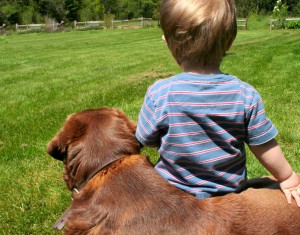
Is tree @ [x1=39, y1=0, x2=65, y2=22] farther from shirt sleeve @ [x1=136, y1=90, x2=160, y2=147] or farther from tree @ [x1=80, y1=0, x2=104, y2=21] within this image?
shirt sleeve @ [x1=136, y1=90, x2=160, y2=147]

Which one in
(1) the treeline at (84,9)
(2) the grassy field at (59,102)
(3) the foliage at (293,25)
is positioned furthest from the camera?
(1) the treeline at (84,9)

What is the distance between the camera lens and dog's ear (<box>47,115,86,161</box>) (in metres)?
2.66

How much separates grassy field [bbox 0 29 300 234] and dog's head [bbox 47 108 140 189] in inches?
54.9

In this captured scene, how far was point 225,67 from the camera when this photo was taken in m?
12.3

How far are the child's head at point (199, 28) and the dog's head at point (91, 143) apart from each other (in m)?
0.64

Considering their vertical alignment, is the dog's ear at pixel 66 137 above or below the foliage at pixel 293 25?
above

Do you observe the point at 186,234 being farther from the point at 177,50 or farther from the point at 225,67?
the point at 225,67

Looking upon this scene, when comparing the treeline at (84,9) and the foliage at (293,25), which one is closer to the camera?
the foliage at (293,25)

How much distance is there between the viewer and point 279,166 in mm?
2684

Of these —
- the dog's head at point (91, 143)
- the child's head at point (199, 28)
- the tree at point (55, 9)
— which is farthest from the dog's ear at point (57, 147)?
the tree at point (55, 9)

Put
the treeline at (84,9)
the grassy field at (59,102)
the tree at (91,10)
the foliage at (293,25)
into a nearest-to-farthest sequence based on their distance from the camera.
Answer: the grassy field at (59,102), the foliage at (293,25), the treeline at (84,9), the tree at (91,10)

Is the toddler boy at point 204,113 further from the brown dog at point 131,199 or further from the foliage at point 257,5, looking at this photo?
the foliage at point 257,5

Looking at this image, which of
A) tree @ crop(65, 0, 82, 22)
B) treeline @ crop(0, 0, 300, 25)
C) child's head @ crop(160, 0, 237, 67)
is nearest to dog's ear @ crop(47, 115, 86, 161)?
child's head @ crop(160, 0, 237, 67)

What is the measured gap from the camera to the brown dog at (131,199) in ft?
7.62
